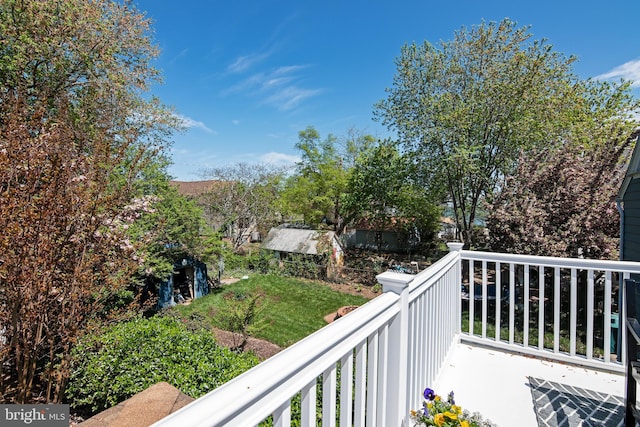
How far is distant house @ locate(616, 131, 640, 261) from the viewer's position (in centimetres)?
491

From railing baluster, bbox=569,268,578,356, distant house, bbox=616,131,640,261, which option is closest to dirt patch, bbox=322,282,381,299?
distant house, bbox=616,131,640,261

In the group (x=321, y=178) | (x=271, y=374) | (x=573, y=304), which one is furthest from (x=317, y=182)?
(x=271, y=374)

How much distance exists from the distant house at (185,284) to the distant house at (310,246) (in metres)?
3.95

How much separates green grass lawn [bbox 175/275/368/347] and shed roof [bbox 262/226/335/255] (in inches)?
63.9

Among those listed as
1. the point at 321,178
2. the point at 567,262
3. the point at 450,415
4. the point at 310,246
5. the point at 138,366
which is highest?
the point at 321,178

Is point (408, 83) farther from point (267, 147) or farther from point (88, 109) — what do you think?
point (267, 147)

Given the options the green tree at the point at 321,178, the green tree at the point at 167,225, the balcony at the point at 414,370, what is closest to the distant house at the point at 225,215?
the green tree at the point at 321,178

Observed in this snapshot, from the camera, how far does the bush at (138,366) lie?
3750 millimetres

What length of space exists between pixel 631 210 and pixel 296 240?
463 inches

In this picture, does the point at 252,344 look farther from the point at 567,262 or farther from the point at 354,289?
the point at 567,262

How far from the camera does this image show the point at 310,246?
14.3 m

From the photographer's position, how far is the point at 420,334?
1.89 meters

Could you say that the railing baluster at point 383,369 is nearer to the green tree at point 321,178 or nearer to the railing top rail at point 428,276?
the railing top rail at point 428,276

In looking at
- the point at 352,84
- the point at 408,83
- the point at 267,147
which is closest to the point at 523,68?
the point at 408,83
